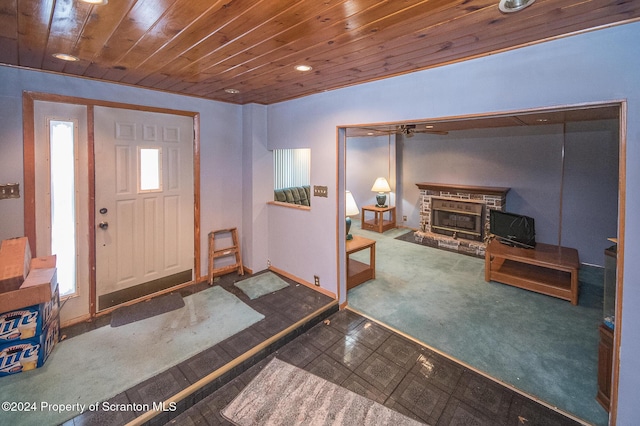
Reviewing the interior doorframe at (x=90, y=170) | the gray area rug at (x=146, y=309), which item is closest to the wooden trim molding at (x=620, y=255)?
the gray area rug at (x=146, y=309)

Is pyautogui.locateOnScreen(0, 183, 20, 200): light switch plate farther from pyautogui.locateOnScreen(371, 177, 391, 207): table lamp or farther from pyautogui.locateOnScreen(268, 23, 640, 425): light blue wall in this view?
pyautogui.locateOnScreen(371, 177, 391, 207): table lamp

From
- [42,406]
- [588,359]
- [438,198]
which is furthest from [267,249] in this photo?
[438,198]

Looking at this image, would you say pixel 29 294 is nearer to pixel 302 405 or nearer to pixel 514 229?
pixel 302 405

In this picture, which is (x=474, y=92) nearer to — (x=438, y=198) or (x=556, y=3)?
(x=556, y=3)

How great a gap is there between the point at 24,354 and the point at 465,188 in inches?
257

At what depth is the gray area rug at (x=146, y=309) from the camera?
3.02 meters

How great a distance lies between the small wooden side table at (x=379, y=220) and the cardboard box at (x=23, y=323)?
19.2 ft

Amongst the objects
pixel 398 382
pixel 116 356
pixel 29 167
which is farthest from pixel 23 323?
pixel 398 382

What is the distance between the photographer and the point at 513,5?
147cm

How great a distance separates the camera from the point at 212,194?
3.97m

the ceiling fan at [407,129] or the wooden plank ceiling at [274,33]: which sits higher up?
the ceiling fan at [407,129]

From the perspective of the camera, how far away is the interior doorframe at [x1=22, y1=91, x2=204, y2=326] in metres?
2.62

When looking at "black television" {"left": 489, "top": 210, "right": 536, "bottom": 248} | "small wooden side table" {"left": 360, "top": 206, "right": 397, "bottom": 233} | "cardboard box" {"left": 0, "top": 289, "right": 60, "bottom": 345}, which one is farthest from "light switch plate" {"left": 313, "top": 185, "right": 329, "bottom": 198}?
"small wooden side table" {"left": 360, "top": 206, "right": 397, "bottom": 233}

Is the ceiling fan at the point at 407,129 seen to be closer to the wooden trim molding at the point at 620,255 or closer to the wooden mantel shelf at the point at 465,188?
the wooden mantel shelf at the point at 465,188
